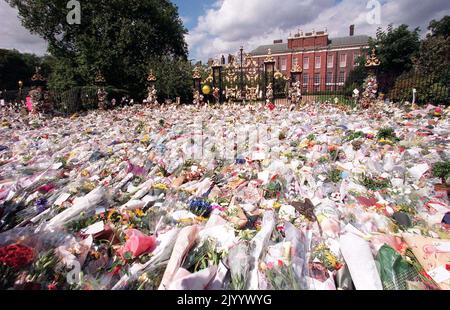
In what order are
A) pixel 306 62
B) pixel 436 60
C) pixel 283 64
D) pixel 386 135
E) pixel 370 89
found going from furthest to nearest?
pixel 283 64 < pixel 306 62 < pixel 436 60 < pixel 370 89 < pixel 386 135

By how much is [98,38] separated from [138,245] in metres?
17.7

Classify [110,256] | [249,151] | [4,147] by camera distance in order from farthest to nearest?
[4,147]
[249,151]
[110,256]

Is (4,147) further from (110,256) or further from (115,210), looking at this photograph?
(110,256)

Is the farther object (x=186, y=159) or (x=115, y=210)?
(x=186, y=159)

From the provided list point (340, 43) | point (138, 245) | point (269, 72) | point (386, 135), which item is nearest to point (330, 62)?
point (340, 43)

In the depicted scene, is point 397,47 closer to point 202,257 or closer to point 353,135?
point 353,135

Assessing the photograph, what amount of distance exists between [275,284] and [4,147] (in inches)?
228

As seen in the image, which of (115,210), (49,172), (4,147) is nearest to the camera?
(115,210)

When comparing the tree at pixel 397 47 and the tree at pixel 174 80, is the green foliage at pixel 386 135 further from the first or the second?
the tree at pixel 397 47

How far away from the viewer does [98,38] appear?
52.2 feet

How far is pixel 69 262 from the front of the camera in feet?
5.25

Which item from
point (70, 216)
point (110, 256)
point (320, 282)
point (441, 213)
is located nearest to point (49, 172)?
point (70, 216)

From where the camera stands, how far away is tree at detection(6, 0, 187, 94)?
15.5 m
